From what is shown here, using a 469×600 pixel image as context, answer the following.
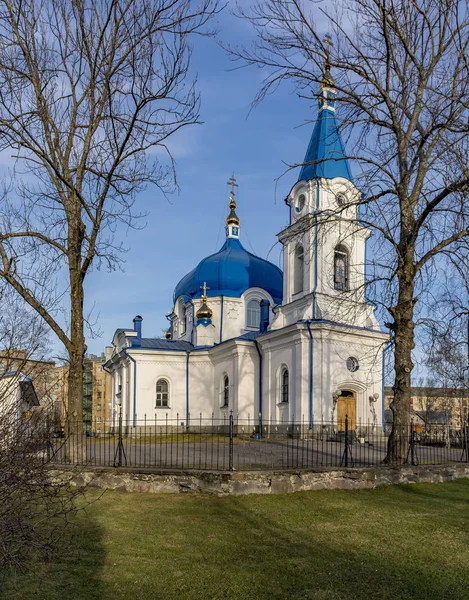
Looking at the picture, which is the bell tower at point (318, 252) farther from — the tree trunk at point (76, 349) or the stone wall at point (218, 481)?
the stone wall at point (218, 481)

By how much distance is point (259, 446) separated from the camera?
60.4ft

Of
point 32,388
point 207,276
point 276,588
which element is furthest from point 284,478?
point 207,276

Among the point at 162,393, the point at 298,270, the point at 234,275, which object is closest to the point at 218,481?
the point at 298,270

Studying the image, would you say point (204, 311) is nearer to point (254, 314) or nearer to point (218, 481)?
point (254, 314)

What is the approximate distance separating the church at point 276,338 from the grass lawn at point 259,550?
9863 millimetres

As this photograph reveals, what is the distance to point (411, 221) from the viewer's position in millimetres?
12055

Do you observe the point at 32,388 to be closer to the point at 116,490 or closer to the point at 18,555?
the point at 18,555

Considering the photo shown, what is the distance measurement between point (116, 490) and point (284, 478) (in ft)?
8.87

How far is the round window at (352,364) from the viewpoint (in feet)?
80.9

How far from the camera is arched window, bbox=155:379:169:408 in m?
31.8

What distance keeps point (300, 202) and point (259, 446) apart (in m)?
12.2

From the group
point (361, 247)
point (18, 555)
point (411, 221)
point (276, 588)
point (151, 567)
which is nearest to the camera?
point (18, 555)

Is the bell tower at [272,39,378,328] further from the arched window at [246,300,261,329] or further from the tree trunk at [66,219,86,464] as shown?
the tree trunk at [66,219,86,464]

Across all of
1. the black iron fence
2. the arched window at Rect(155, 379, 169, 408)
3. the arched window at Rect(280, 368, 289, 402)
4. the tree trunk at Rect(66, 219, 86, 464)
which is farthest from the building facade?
the tree trunk at Rect(66, 219, 86, 464)
